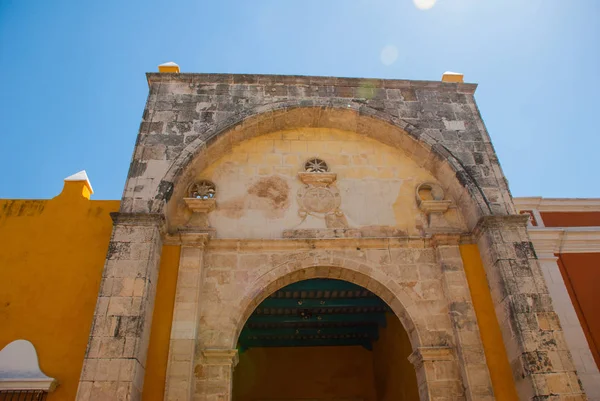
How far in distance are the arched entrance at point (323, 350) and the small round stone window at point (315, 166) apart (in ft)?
6.43

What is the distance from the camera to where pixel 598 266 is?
242 inches

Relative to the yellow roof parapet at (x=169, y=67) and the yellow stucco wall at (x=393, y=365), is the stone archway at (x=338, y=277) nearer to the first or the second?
the yellow stucco wall at (x=393, y=365)

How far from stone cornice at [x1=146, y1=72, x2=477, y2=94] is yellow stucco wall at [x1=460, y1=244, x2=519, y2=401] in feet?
8.56

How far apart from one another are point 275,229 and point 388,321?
3.68m

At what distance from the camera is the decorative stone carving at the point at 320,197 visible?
6023 mm

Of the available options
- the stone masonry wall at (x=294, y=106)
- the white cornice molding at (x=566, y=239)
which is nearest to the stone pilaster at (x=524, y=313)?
the stone masonry wall at (x=294, y=106)

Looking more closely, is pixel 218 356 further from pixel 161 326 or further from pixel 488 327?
pixel 488 327

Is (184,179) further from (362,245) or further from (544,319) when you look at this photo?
(544,319)

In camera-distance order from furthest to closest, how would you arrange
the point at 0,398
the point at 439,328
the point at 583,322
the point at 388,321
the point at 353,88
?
the point at 388,321, the point at 353,88, the point at 583,322, the point at 439,328, the point at 0,398

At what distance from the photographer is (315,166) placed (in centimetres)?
649

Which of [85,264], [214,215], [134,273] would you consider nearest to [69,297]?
[85,264]

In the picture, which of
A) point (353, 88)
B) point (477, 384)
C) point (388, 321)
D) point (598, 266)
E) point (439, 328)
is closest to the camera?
point (477, 384)

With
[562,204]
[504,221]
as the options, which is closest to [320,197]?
[504,221]

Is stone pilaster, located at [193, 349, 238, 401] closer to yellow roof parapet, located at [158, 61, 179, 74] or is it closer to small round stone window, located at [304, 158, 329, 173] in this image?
small round stone window, located at [304, 158, 329, 173]
